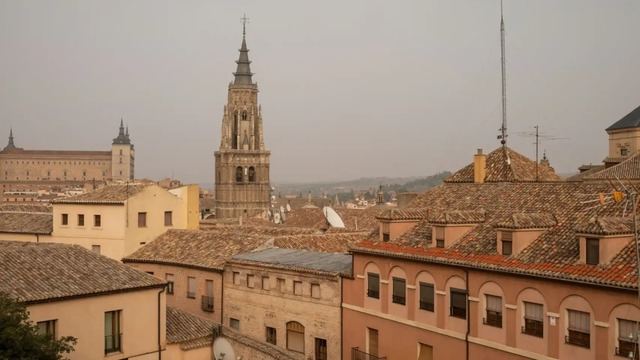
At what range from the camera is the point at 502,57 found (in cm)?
3638

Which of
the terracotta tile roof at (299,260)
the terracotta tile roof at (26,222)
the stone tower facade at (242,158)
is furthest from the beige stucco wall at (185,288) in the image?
the stone tower facade at (242,158)

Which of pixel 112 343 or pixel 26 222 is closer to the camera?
pixel 112 343

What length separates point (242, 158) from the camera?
430 ft

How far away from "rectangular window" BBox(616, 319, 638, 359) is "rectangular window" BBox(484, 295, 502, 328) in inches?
179

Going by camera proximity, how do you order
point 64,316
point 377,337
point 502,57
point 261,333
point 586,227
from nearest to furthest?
point 586,227 → point 64,316 → point 377,337 → point 261,333 → point 502,57

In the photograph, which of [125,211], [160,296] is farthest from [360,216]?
[160,296]

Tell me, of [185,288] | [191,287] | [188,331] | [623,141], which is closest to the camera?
[188,331]

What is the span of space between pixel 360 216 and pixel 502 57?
111ft

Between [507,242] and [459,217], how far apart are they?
124 inches

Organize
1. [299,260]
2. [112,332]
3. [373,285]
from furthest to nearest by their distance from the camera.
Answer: [299,260]
[373,285]
[112,332]

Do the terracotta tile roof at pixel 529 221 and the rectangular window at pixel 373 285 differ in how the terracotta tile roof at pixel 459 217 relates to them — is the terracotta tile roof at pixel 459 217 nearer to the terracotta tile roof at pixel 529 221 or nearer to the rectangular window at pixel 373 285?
the terracotta tile roof at pixel 529 221

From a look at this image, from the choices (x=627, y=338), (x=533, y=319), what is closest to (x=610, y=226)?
(x=627, y=338)

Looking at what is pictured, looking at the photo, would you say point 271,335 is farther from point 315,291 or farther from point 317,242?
point 317,242

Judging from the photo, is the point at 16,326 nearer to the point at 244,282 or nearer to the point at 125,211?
the point at 244,282
